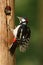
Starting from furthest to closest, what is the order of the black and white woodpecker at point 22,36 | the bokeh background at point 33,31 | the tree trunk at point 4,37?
the bokeh background at point 33,31 → the tree trunk at point 4,37 → the black and white woodpecker at point 22,36

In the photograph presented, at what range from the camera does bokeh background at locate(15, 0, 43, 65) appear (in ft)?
27.5

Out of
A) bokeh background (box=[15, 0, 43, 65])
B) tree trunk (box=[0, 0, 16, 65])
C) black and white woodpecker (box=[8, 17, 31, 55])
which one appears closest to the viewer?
black and white woodpecker (box=[8, 17, 31, 55])

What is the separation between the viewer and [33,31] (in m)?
8.50

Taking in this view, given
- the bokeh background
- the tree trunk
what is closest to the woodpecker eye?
the tree trunk

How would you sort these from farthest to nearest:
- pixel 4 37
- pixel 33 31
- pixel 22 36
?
1. pixel 33 31
2. pixel 4 37
3. pixel 22 36

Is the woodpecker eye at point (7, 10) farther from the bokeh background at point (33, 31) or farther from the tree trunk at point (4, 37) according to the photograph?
the bokeh background at point (33, 31)

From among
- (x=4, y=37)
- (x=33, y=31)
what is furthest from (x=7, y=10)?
(x=33, y=31)

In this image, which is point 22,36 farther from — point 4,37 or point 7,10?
point 7,10

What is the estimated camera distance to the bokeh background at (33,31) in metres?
8.39

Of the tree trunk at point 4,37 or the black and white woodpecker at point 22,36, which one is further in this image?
the tree trunk at point 4,37

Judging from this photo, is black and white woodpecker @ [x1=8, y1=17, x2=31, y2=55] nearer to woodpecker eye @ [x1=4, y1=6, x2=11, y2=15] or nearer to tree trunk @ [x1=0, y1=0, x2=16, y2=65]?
tree trunk @ [x1=0, y1=0, x2=16, y2=65]

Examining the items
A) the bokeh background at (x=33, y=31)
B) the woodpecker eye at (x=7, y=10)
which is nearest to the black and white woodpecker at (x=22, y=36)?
the woodpecker eye at (x=7, y=10)

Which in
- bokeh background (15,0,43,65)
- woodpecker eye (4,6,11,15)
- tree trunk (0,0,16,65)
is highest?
woodpecker eye (4,6,11,15)

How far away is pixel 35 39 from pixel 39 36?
0.32ft
